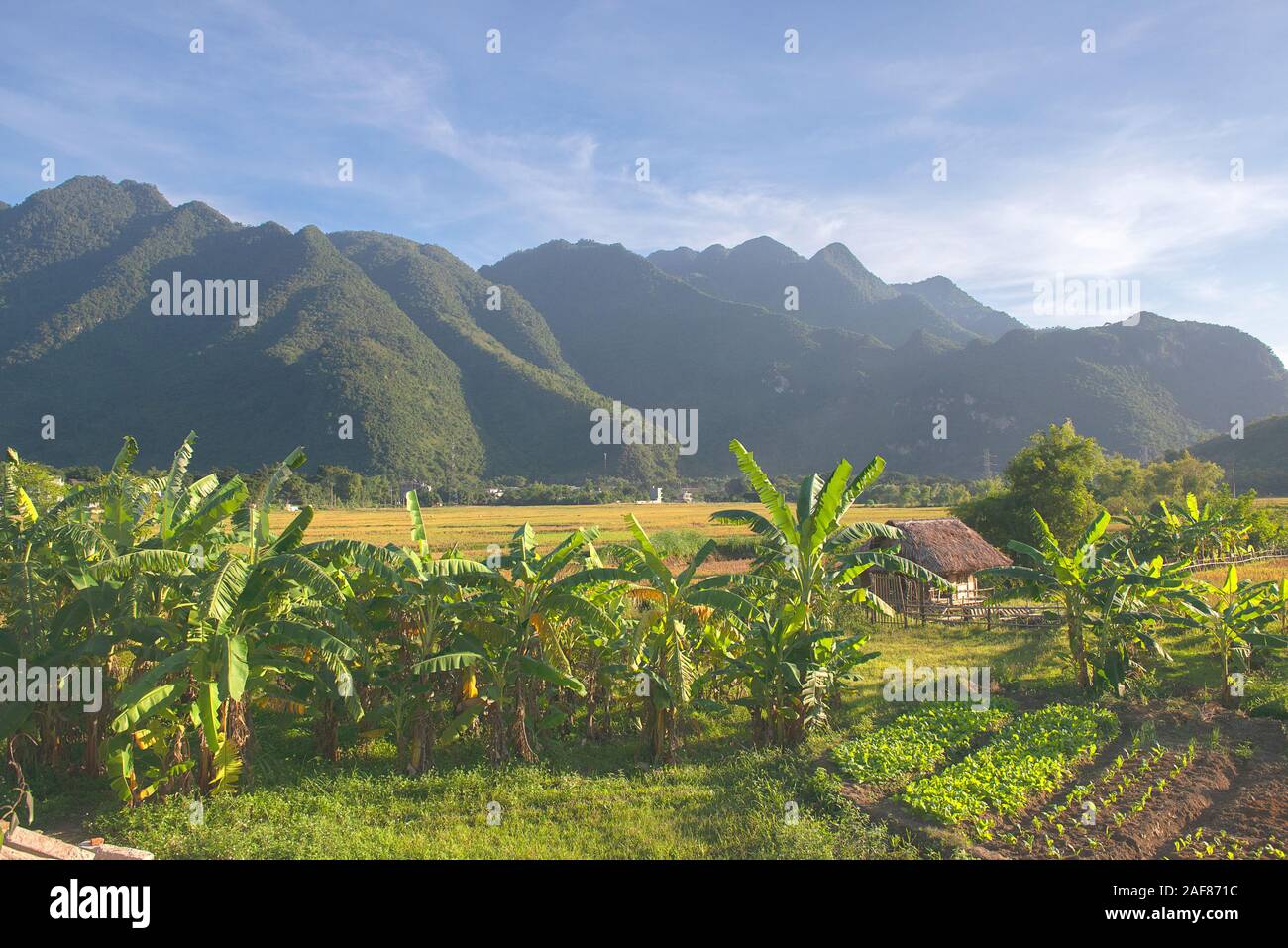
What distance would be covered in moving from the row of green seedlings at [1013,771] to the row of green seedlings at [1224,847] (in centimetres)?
130

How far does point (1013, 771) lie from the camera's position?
774 cm

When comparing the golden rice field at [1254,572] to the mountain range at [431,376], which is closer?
the golden rice field at [1254,572]

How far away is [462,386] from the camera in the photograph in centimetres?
12081

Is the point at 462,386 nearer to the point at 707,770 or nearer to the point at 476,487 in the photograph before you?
the point at 476,487

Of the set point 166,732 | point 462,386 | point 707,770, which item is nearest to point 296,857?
point 166,732

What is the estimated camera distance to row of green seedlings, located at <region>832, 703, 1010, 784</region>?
801 cm

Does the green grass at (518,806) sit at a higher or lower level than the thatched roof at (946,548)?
lower

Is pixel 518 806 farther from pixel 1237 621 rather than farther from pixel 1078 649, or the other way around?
pixel 1237 621

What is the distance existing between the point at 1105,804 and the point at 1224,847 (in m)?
1.03

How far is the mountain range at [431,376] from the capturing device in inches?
3570

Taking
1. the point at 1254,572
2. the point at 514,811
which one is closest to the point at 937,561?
the point at 1254,572

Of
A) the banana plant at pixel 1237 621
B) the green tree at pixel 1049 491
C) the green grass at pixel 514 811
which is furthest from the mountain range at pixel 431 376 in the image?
the green grass at pixel 514 811

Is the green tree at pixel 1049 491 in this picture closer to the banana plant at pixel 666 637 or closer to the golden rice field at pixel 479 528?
the golden rice field at pixel 479 528

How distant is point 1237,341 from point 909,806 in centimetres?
14807
